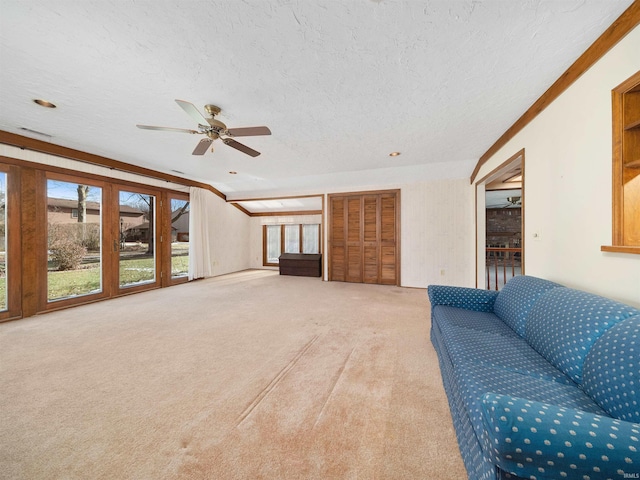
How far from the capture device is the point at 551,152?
6.78ft

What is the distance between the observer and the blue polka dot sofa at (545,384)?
656mm

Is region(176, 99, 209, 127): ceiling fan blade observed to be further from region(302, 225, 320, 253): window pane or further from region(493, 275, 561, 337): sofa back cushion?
region(302, 225, 320, 253): window pane

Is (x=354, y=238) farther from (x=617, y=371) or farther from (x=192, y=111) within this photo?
(x=617, y=371)

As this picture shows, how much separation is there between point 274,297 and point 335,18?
3.81 meters

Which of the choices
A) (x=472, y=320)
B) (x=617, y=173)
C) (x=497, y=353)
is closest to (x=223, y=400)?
(x=497, y=353)

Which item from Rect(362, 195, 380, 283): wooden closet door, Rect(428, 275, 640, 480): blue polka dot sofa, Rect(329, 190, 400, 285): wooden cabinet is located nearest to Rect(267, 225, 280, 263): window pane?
Rect(329, 190, 400, 285): wooden cabinet

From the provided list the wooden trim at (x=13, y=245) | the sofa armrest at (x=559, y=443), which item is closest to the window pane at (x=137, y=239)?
the wooden trim at (x=13, y=245)

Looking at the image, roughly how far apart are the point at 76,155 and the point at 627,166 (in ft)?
19.8

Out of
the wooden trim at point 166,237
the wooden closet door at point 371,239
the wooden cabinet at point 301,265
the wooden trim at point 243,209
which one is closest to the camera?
the wooden trim at point 166,237

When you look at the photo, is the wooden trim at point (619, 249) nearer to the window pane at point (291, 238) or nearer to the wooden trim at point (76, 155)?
the wooden trim at point (76, 155)

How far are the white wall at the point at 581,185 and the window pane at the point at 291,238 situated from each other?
18.9ft

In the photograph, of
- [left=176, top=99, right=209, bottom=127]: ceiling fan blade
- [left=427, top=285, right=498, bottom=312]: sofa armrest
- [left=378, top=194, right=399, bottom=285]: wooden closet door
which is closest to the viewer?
[left=176, top=99, right=209, bottom=127]: ceiling fan blade

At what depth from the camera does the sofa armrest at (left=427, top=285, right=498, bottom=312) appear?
7.11ft

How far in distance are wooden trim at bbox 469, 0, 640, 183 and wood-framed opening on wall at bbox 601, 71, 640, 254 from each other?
0.31 m
